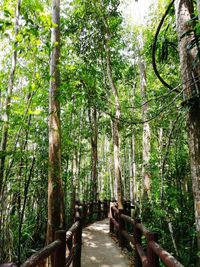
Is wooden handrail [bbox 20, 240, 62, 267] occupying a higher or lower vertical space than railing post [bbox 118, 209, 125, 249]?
higher

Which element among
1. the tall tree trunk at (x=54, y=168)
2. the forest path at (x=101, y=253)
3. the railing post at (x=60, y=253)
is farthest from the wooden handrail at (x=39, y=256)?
the tall tree trunk at (x=54, y=168)

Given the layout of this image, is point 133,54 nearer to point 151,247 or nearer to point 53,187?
point 53,187

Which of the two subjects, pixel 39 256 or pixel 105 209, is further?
pixel 105 209

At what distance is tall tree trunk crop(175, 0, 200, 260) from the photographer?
8.65 feet

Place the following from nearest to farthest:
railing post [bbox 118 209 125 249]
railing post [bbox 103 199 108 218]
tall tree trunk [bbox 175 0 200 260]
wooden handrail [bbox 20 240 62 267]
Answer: wooden handrail [bbox 20 240 62 267] → tall tree trunk [bbox 175 0 200 260] → railing post [bbox 118 209 125 249] → railing post [bbox 103 199 108 218]

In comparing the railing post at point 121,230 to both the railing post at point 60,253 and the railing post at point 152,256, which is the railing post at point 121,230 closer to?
the railing post at point 152,256

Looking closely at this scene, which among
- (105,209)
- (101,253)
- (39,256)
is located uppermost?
(39,256)

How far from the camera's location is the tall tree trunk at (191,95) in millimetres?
2637

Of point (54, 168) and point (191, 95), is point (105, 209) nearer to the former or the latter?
point (54, 168)

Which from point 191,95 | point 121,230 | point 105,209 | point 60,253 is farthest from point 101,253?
point 105,209

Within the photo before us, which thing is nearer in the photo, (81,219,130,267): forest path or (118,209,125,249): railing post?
(81,219,130,267): forest path

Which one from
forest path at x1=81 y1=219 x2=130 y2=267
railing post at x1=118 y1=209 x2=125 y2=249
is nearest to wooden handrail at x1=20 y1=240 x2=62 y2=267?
forest path at x1=81 y1=219 x2=130 y2=267

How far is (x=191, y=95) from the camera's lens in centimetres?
273

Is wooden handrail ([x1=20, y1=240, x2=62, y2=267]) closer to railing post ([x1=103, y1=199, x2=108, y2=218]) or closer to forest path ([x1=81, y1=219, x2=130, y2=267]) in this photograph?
forest path ([x1=81, y1=219, x2=130, y2=267])
